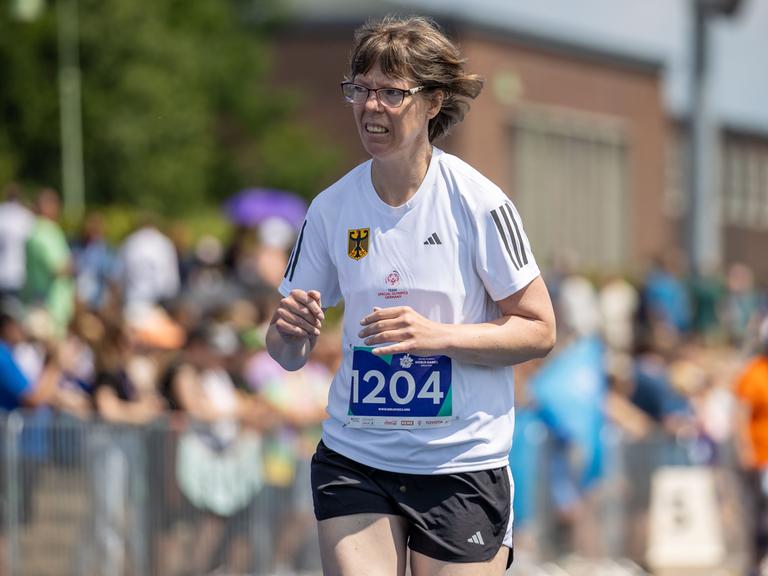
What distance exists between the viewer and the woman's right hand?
5.38 m

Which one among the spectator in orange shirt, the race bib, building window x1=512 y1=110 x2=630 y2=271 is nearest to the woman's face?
the race bib

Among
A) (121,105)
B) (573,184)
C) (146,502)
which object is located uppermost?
(121,105)

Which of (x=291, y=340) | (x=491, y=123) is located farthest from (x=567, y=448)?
(x=491, y=123)

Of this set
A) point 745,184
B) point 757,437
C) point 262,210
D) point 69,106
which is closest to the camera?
point 757,437

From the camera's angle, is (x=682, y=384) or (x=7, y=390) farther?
(x=682, y=384)

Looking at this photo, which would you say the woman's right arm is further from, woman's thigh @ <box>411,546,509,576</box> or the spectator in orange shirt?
the spectator in orange shirt

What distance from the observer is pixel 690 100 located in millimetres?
23172

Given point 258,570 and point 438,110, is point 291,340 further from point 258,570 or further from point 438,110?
point 258,570

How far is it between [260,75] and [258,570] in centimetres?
5622

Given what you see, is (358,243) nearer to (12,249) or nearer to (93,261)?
(12,249)

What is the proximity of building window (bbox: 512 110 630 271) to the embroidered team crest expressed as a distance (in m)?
60.3

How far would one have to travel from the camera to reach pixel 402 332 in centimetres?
523

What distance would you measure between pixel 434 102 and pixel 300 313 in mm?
766

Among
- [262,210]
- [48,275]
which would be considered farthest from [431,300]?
[262,210]
